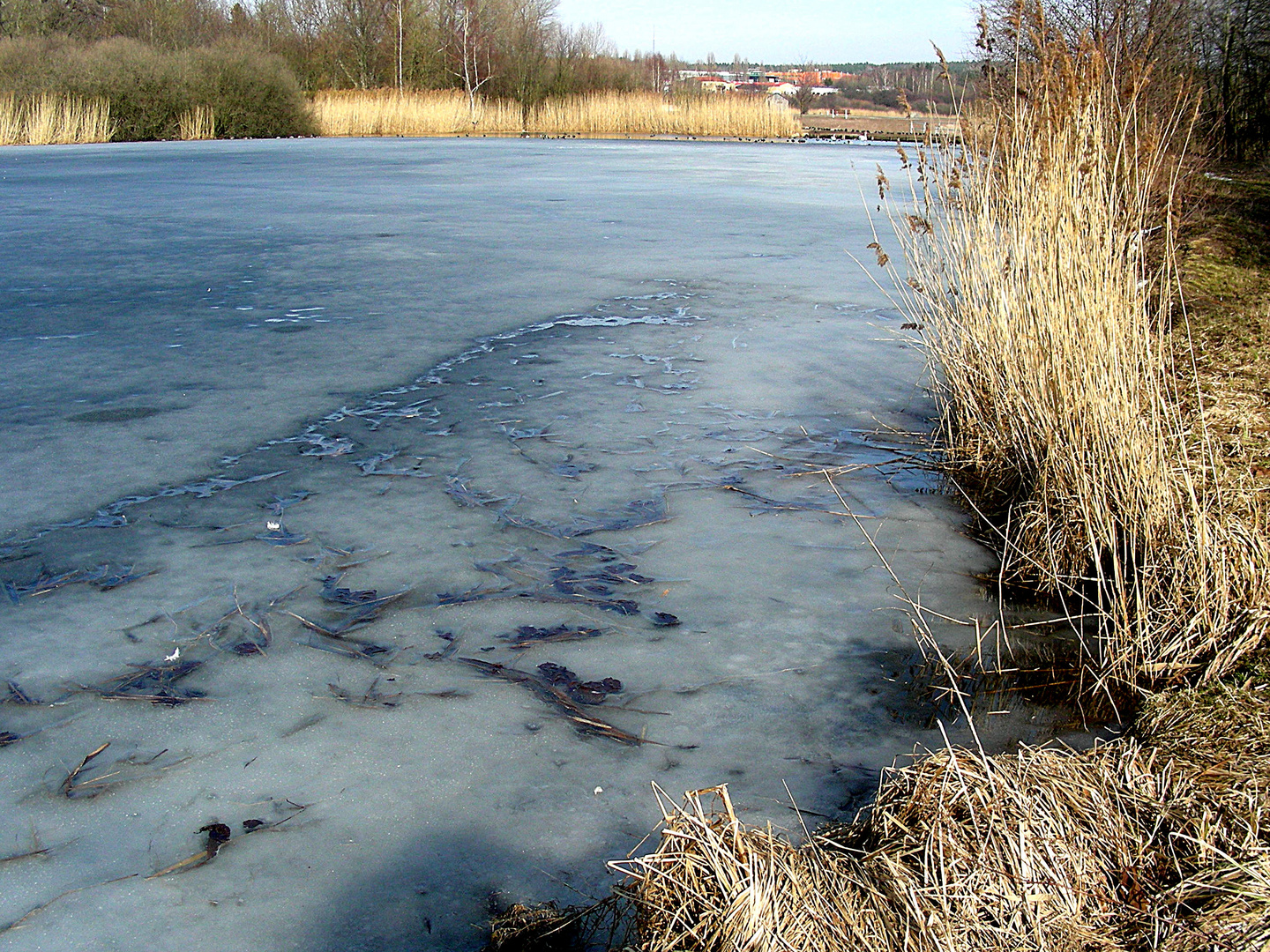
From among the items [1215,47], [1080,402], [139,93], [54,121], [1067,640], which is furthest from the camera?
[139,93]

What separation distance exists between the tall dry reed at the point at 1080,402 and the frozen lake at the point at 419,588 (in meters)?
0.25

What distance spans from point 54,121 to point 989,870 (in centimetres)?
2073

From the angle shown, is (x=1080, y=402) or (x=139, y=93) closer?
(x=1080, y=402)

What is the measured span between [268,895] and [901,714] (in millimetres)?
1202

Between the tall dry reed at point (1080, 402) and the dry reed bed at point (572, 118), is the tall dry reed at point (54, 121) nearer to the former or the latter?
the dry reed bed at point (572, 118)

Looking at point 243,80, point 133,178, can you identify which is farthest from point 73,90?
point 133,178

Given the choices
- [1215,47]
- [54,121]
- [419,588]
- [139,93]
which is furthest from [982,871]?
[139,93]

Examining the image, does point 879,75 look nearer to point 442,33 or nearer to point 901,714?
point 442,33

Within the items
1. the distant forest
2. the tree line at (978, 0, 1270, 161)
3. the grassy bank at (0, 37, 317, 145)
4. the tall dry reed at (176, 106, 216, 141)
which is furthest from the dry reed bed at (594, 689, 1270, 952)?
the distant forest

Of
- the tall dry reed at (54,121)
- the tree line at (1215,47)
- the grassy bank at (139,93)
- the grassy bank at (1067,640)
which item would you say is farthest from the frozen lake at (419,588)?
the grassy bank at (139,93)

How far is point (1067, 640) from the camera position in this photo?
95.0 inches

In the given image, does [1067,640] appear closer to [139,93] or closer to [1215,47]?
[1215,47]

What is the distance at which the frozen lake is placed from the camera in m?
1.63

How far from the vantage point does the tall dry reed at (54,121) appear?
17.2 meters
